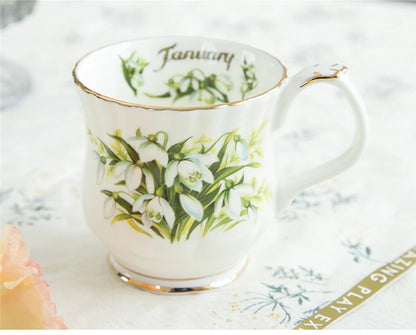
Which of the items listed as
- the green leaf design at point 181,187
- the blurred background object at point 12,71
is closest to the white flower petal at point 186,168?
the green leaf design at point 181,187

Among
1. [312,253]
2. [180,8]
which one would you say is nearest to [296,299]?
[312,253]

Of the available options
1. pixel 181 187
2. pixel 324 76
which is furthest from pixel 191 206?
pixel 324 76

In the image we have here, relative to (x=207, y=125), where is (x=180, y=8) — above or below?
below

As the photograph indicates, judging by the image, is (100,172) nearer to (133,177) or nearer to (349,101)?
(133,177)

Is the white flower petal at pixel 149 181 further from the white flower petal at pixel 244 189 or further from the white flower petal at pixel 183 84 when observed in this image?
the white flower petal at pixel 183 84

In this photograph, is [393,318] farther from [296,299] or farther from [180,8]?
[180,8]

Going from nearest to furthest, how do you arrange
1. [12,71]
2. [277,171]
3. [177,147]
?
[177,147] < [277,171] < [12,71]

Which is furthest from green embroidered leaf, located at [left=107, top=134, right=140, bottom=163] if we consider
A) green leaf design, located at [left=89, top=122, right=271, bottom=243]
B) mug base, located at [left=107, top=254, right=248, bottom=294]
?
mug base, located at [left=107, top=254, right=248, bottom=294]
